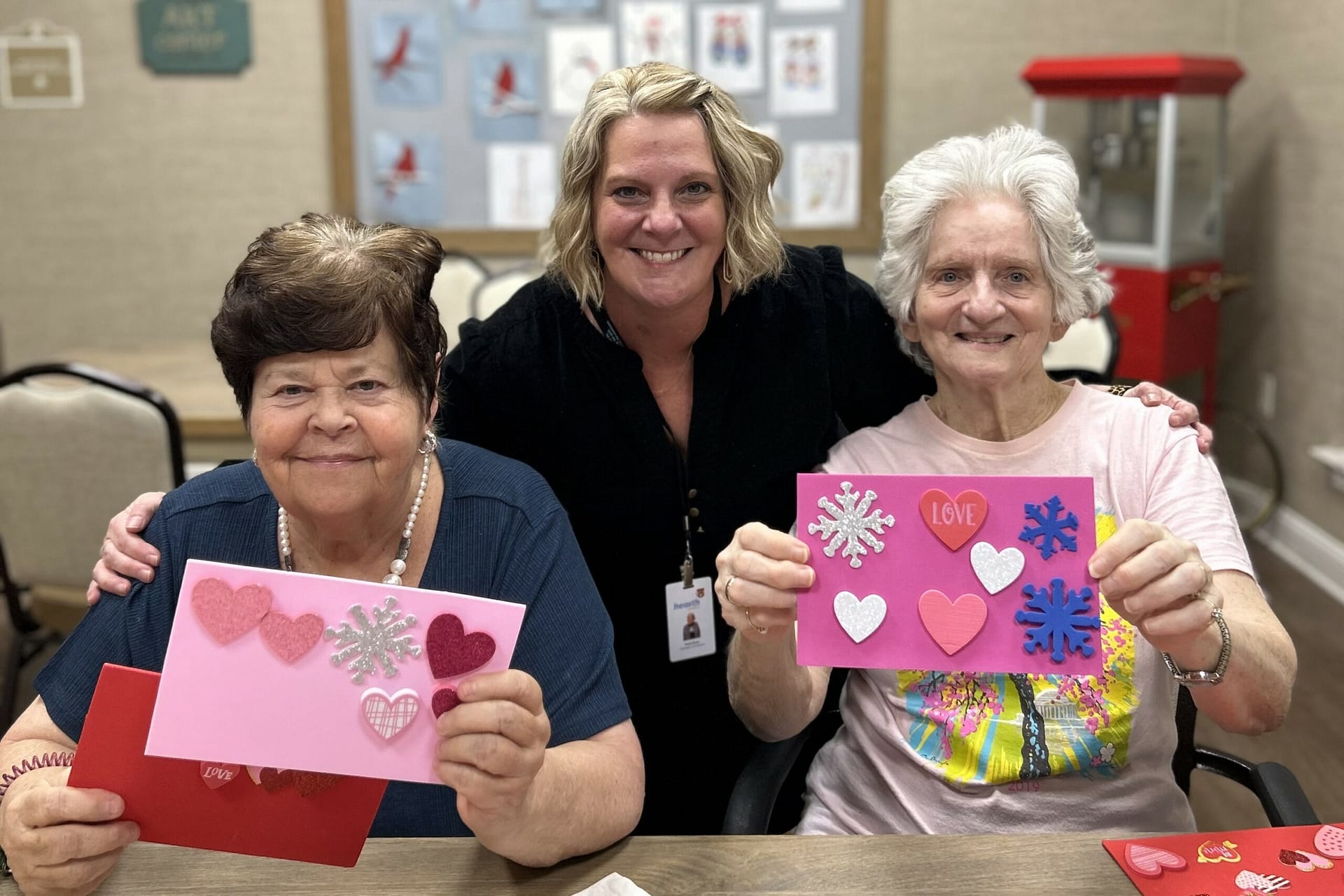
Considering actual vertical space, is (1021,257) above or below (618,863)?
above

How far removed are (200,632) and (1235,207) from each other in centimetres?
472

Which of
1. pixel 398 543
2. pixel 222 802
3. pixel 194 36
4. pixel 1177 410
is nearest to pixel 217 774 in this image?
pixel 222 802

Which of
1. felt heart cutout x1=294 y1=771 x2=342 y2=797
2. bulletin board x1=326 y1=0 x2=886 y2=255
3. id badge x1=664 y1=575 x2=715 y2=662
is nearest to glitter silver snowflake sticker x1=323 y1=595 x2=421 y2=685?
felt heart cutout x1=294 y1=771 x2=342 y2=797

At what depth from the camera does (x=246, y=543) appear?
1400 millimetres

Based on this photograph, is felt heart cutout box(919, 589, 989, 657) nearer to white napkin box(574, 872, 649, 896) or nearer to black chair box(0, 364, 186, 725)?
white napkin box(574, 872, 649, 896)

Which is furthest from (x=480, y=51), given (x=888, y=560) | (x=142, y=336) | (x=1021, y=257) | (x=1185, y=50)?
(x=888, y=560)

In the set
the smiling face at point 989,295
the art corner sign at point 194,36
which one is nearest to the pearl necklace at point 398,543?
the smiling face at point 989,295

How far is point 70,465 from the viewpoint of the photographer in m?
2.77

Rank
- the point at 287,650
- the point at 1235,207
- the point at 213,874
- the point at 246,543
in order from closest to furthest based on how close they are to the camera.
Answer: the point at 287,650
the point at 213,874
the point at 246,543
the point at 1235,207

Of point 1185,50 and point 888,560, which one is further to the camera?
point 1185,50

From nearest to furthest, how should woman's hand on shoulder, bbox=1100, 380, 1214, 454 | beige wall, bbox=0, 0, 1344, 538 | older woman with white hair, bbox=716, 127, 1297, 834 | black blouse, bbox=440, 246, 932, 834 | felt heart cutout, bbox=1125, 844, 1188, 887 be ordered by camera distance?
1. felt heart cutout, bbox=1125, 844, 1188, 887
2. older woman with white hair, bbox=716, 127, 1297, 834
3. woman's hand on shoulder, bbox=1100, 380, 1214, 454
4. black blouse, bbox=440, 246, 932, 834
5. beige wall, bbox=0, 0, 1344, 538

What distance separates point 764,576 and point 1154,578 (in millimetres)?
408

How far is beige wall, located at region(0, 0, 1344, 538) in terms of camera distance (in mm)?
4715

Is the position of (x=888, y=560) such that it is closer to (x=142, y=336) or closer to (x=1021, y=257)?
(x=1021, y=257)
